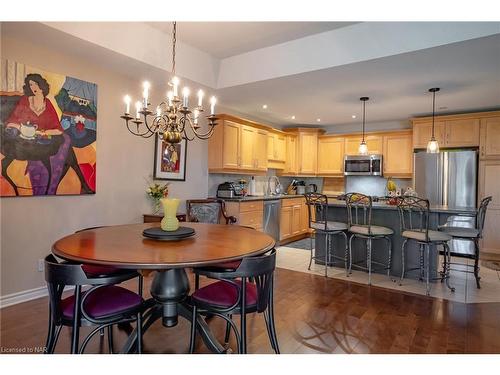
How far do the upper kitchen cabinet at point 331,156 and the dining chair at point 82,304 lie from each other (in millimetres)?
5442

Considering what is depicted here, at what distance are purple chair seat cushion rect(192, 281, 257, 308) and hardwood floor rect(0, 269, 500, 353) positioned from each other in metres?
0.46

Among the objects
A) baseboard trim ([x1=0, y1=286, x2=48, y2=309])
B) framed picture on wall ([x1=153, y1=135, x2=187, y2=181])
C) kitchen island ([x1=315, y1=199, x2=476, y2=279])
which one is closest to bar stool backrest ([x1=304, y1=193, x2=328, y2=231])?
kitchen island ([x1=315, y1=199, x2=476, y2=279])

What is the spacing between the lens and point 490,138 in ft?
16.0

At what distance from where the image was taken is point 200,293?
1931 millimetres

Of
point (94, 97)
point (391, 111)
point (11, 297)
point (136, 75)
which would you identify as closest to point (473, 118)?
point (391, 111)

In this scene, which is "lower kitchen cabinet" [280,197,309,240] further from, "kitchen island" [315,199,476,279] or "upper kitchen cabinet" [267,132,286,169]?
"kitchen island" [315,199,476,279]

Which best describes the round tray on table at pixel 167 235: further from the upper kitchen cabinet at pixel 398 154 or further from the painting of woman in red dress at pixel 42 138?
the upper kitchen cabinet at pixel 398 154

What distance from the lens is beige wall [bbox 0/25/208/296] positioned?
9.27 feet

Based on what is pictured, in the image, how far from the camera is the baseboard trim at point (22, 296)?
2787 millimetres

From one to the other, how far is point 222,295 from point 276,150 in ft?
15.4

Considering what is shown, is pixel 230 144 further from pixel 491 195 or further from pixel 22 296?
pixel 491 195

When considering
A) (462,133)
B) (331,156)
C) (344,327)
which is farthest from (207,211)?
(462,133)

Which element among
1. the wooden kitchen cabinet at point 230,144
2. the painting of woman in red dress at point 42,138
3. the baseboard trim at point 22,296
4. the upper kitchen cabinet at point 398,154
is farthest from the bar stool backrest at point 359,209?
the baseboard trim at point 22,296

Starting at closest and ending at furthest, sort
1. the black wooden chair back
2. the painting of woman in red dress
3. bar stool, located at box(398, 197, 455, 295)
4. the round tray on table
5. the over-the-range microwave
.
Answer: the black wooden chair back, the round tray on table, the painting of woman in red dress, bar stool, located at box(398, 197, 455, 295), the over-the-range microwave
